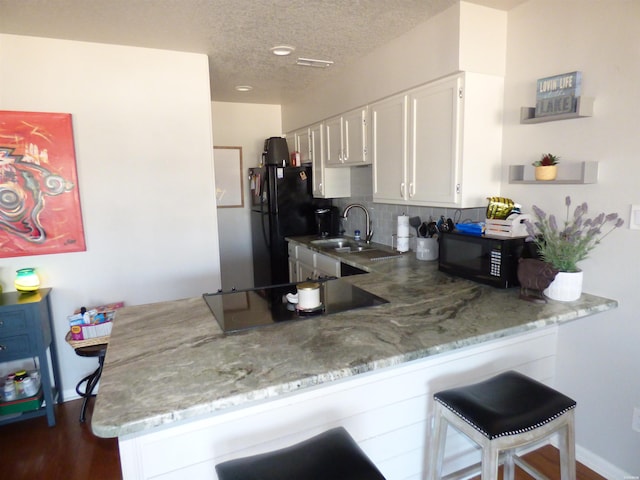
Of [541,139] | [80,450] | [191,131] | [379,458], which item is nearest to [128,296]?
[80,450]

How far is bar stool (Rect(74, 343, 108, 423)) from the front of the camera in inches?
94.2

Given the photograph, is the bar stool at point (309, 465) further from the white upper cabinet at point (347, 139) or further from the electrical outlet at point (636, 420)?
the white upper cabinet at point (347, 139)

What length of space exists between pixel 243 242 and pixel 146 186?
1.92 meters

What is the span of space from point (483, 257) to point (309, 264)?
181 centimetres

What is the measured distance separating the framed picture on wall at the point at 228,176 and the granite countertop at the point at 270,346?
2.81 meters

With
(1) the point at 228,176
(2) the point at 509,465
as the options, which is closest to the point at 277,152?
(1) the point at 228,176

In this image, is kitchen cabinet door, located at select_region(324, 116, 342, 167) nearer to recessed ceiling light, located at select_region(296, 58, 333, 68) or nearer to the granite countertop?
recessed ceiling light, located at select_region(296, 58, 333, 68)

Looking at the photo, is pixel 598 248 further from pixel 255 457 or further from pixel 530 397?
pixel 255 457

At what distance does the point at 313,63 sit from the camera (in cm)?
309

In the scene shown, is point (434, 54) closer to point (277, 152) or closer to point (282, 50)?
point (282, 50)

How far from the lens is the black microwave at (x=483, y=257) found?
1.95 m

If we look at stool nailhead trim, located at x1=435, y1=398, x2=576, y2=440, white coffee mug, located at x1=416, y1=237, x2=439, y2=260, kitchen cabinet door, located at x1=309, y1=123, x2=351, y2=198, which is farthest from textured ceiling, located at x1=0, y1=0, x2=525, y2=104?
stool nailhead trim, located at x1=435, y1=398, x2=576, y2=440

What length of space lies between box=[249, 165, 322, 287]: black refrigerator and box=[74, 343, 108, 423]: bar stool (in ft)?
6.16

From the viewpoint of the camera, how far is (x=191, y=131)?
2941mm
